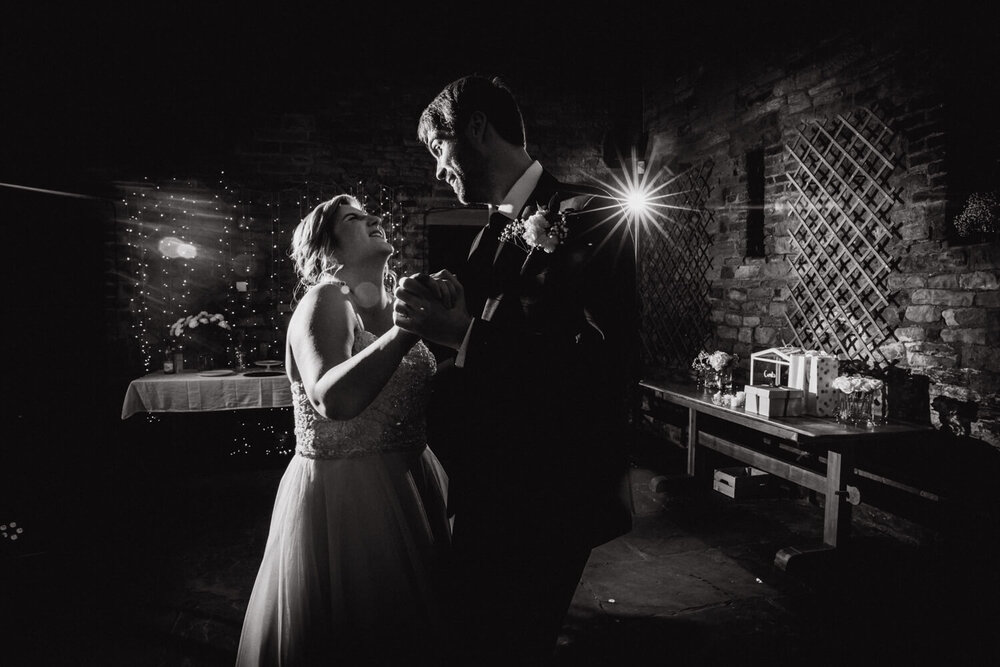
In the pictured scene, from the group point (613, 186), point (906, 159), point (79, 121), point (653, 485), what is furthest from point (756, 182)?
point (79, 121)

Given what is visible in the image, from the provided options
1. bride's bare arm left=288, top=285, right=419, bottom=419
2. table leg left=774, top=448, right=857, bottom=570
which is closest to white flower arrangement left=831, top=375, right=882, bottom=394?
table leg left=774, top=448, right=857, bottom=570

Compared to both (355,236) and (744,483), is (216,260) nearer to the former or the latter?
(355,236)

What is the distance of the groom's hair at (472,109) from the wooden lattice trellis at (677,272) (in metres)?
4.19

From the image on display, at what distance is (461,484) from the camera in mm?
1343

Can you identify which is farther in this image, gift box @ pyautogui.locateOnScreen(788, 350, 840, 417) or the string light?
the string light

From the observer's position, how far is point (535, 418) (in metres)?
1.29

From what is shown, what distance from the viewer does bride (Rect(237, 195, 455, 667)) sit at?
171 cm

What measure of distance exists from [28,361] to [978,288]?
6.67 metres

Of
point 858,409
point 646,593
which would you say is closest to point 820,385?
point 858,409

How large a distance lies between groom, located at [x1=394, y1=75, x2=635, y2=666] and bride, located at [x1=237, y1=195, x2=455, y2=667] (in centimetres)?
37

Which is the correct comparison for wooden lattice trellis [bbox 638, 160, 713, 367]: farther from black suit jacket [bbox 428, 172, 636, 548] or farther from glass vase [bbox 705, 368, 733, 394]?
black suit jacket [bbox 428, 172, 636, 548]

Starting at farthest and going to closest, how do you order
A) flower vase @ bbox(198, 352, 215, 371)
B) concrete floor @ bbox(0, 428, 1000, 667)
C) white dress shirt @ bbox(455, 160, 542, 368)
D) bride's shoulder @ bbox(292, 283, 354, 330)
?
flower vase @ bbox(198, 352, 215, 371) → concrete floor @ bbox(0, 428, 1000, 667) → bride's shoulder @ bbox(292, 283, 354, 330) → white dress shirt @ bbox(455, 160, 542, 368)

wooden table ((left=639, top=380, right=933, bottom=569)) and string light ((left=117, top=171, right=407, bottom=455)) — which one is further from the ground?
string light ((left=117, top=171, right=407, bottom=455))

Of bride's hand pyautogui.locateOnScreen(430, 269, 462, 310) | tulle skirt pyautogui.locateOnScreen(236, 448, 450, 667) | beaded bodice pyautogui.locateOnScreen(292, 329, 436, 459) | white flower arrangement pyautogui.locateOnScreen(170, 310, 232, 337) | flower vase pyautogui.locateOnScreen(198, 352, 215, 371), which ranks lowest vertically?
tulle skirt pyautogui.locateOnScreen(236, 448, 450, 667)
